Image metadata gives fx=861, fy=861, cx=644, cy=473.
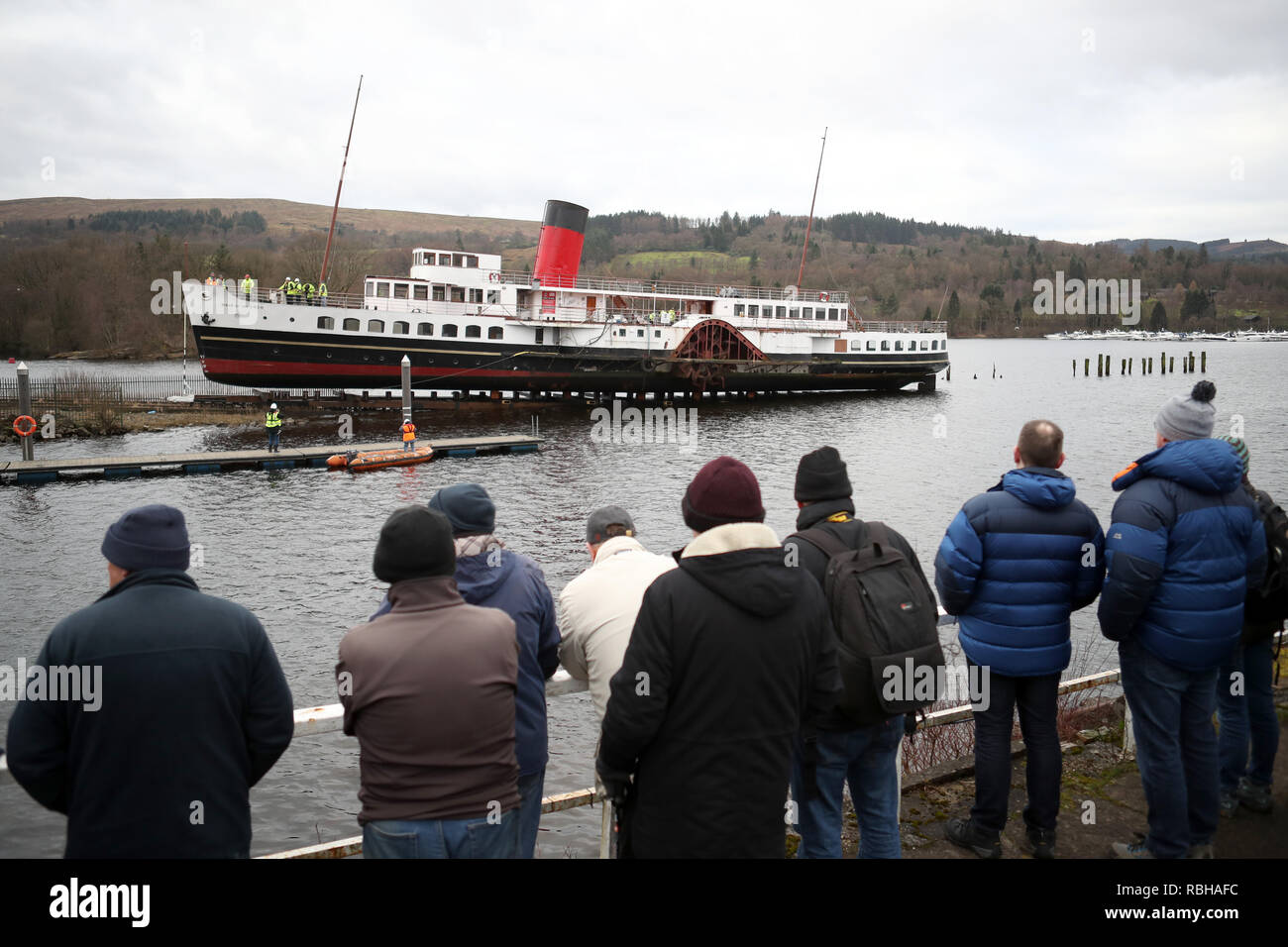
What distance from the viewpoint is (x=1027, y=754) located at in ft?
14.1

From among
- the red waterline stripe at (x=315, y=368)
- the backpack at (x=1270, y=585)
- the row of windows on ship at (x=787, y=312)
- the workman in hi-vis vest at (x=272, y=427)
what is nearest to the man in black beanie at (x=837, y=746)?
the backpack at (x=1270, y=585)

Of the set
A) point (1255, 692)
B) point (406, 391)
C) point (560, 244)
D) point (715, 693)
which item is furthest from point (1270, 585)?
point (560, 244)

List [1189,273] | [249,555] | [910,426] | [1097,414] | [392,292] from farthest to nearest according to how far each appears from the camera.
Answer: [1189,273] < [1097,414] < [910,426] < [392,292] < [249,555]

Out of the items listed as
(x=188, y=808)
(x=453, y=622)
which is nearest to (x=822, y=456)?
(x=453, y=622)

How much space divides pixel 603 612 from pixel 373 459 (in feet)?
83.1

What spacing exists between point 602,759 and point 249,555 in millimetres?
17528

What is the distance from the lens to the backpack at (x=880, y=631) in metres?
3.53

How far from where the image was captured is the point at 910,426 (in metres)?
42.5

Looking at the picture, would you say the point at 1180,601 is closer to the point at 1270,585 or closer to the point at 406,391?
the point at 1270,585

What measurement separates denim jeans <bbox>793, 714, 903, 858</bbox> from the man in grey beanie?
1.24 meters

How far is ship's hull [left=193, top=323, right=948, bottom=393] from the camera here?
36812mm

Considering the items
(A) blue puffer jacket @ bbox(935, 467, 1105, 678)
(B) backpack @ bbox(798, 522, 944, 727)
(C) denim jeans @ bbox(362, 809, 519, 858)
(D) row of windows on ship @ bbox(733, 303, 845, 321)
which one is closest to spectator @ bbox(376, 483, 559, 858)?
(C) denim jeans @ bbox(362, 809, 519, 858)

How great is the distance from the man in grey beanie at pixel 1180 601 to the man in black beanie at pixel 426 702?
2.87 m
